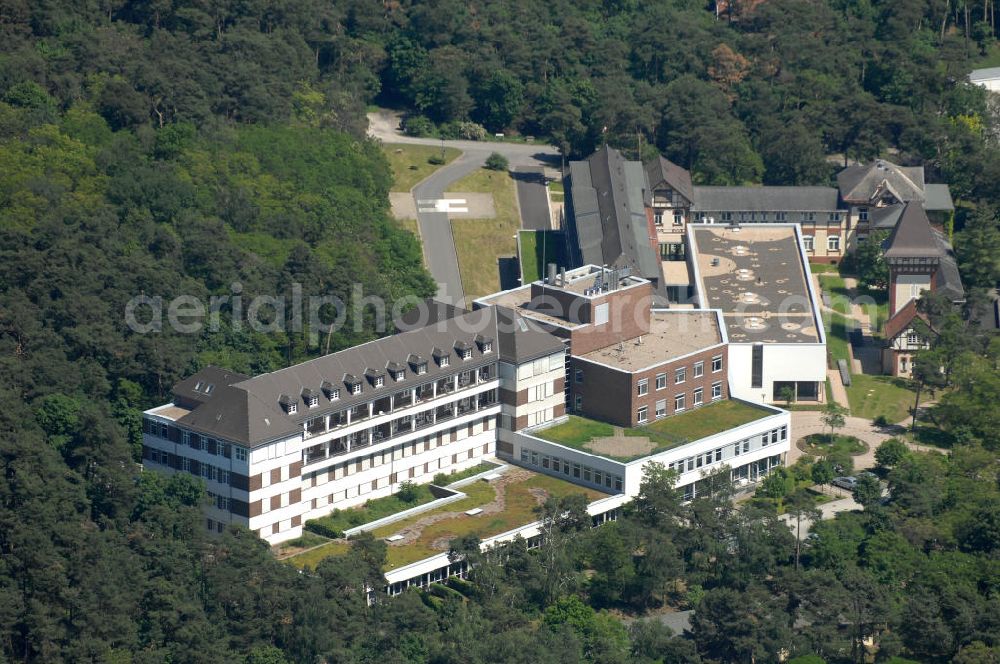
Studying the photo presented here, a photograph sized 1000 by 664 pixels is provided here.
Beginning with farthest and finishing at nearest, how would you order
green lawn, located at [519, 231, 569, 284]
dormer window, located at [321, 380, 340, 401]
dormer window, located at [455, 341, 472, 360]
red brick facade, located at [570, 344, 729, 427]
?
green lawn, located at [519, 231, 569, 284] < red brick facade, located at [570, 344, 729, 427] < dormer window, located at [455, 341, 472, 360] < dormer window, located at [321, 380, 340, 401]

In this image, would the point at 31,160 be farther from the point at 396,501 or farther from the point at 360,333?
the point at 396,501

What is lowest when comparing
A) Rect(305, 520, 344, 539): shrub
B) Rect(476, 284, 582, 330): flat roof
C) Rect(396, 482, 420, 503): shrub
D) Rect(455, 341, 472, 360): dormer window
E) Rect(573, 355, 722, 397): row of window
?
Rect(305, 520, 344, 539): shrub

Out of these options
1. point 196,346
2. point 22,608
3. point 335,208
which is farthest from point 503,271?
point 22,608

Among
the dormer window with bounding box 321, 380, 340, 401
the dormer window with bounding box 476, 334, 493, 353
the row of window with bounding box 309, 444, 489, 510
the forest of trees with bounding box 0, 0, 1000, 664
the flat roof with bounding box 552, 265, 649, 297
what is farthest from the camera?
the flat roof with bounding box 552, 265, 649, 297

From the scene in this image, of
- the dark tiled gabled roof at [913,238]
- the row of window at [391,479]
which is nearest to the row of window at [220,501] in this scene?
the row of window at [391,479]

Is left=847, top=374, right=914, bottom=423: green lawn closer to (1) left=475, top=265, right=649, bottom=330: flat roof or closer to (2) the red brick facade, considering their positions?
(2) the red brick facade

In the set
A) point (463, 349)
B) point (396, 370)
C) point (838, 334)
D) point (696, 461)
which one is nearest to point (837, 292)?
point (838, 334)

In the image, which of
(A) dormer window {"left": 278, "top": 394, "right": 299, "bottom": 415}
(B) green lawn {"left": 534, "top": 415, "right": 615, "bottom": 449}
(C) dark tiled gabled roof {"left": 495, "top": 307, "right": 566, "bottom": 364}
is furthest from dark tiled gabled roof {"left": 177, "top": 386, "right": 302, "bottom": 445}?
(B) green lawn {"left": 534, "top": 415, "right": 615, "bottom": 449}
